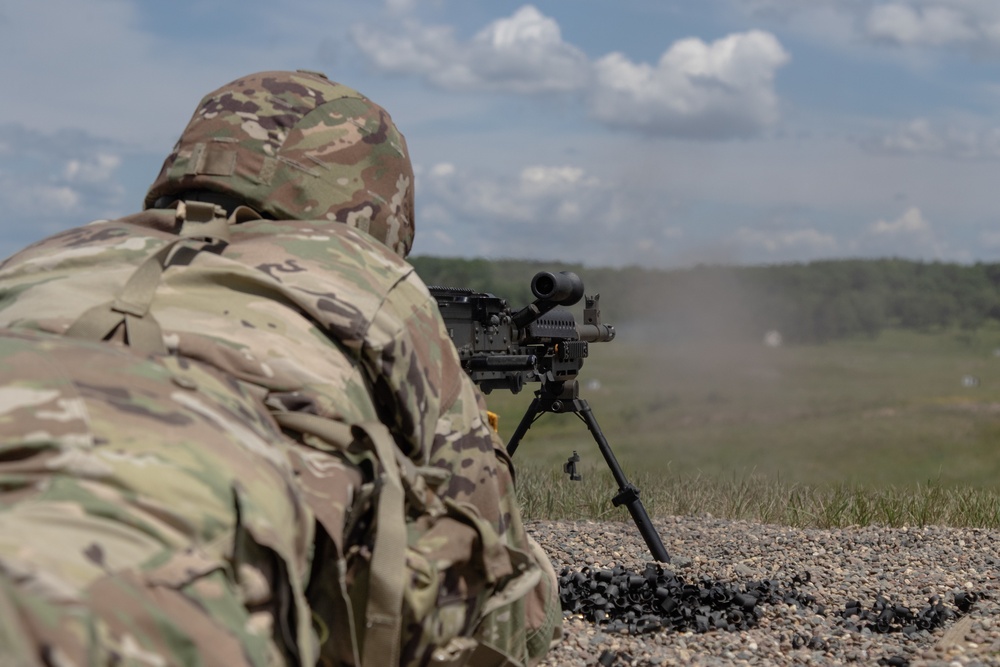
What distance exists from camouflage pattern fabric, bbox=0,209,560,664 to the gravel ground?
5.53 ft

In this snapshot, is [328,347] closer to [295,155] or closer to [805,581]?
[295,155]

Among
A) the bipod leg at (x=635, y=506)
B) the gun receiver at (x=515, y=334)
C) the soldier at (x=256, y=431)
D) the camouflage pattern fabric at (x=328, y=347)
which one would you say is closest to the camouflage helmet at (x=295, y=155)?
the soldier at (x=256, y=431)

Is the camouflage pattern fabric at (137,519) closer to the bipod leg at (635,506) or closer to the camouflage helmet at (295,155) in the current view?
the camouflage helmet at (295,155)

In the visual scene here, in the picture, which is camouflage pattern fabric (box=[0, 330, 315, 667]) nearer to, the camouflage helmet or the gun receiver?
the camouflage helmet

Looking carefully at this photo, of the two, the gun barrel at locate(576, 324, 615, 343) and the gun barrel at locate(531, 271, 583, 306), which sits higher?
the gun barrel at locate(531, 271, 583, 306)

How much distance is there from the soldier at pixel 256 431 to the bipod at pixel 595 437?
8.48ft

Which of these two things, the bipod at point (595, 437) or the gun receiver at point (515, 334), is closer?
the gun receiver at point (515, 334)

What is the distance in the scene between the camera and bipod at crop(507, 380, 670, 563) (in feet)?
18.3

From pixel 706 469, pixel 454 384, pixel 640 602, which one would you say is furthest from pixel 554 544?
pixel 454 384

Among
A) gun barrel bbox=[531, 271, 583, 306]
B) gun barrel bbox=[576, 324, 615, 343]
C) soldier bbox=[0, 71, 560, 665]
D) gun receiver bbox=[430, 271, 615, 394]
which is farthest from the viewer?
gun barrel bbox=[576, 324, 615, 343]

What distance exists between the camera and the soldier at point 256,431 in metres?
1.48

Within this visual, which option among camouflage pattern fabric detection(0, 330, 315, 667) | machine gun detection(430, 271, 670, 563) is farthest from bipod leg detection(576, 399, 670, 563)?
camouflage pattern fabric detection(0, 330, 315, 667)

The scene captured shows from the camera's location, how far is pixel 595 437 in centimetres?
571

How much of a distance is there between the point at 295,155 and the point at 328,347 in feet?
2.64
